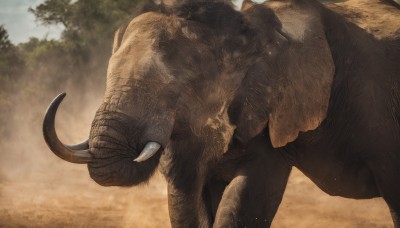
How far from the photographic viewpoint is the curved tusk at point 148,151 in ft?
12.2

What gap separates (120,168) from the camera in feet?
12.5

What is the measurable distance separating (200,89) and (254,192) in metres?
0.76

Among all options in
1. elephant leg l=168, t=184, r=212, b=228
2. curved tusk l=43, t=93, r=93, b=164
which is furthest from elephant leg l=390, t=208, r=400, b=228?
curved tusk l=43, t=93, r=93, b=164

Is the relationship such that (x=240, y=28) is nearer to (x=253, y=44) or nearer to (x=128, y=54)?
(x=253, y=44)

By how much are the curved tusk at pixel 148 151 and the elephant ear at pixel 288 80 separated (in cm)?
74

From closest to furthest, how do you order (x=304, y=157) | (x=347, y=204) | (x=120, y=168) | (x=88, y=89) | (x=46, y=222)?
(x=120, y=168)
(x=304, y=157)
(x=46, y=222)
(x=347, y=204)
(x=88, y=89)

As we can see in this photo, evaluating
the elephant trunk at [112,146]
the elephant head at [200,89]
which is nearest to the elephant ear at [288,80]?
the elephant head at [200,89]

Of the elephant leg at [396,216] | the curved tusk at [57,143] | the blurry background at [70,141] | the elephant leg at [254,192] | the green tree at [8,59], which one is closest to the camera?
the curved tusk at [57,143]

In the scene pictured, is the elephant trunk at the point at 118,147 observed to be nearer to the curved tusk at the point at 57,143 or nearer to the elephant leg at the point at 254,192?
the curved tusk at the point at 57,143

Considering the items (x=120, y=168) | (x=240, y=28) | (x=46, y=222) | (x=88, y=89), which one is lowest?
(x=88, y=89)

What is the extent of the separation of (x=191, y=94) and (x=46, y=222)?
11.9 ft

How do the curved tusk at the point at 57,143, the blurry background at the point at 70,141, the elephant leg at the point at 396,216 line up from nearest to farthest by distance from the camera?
the curved tusk at the point at 57,143
the elephant leg at the point at 396,216
the blurry background at the point at 70,141

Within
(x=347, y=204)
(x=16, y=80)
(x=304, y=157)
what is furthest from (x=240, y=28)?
(x=16, y=80)

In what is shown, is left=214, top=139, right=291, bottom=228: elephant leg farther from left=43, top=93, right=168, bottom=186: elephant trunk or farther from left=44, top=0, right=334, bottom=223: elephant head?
left=43, top=93, right=168, bottom=186: elephant trunk
